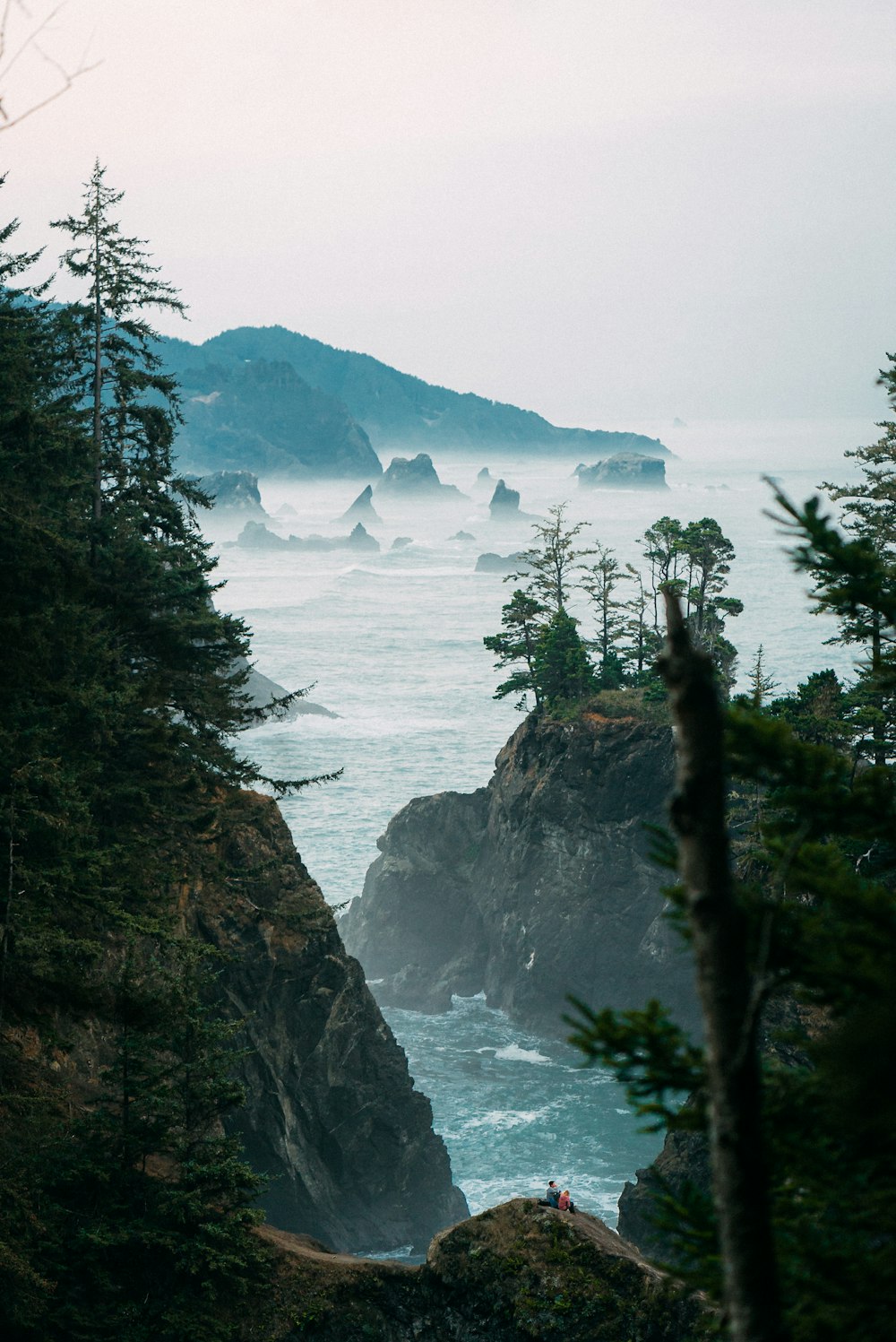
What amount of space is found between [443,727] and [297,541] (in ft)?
368

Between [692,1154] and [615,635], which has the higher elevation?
[615,635]

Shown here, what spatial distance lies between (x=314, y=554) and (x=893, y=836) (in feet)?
625

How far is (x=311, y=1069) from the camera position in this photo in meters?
31.6

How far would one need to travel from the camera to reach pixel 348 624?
439 feet

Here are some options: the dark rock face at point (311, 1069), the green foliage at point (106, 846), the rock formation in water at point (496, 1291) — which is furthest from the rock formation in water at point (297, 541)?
the rock formation in water at point (496, 1291)

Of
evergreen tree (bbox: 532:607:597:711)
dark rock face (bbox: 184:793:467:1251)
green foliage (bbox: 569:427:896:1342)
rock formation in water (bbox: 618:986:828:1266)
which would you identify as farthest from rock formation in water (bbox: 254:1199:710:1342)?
evergreen tree (bbox: 532:607:597:711)

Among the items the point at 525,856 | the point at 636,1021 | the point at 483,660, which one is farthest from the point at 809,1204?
the point at 483,660

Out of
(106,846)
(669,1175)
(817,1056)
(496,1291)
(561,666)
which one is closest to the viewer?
(817,1056)

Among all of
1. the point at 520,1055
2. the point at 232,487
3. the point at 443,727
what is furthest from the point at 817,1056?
the point at 232,487

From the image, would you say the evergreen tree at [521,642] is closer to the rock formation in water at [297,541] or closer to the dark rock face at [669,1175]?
the dark rock face at [669,1175]

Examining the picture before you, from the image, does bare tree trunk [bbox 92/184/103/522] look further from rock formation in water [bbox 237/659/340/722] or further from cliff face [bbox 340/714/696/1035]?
rock formation in water [bbox 237/659/340/722]

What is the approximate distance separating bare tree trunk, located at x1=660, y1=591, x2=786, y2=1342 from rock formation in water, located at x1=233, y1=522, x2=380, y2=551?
188496 mm

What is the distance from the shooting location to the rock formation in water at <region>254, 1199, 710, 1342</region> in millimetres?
15609

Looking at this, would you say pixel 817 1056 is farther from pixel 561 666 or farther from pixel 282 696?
pixel 282 696
